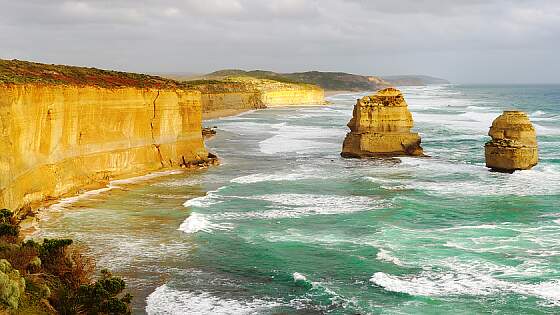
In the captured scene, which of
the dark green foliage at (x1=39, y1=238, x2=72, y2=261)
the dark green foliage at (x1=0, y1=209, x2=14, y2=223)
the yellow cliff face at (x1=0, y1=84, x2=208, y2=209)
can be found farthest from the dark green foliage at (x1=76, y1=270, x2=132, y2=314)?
the yellow cliff face at (x1=0, y1=84, x2=208, y2=209)

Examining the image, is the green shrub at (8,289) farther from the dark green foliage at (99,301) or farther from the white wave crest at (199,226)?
the white wave crest at (199,226)

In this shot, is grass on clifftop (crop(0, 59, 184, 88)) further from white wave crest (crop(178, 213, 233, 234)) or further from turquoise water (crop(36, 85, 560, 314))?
white wave crest (crop(178, 213, 233, 234))

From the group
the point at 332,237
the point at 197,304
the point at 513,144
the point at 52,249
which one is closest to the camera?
the point at 197,304

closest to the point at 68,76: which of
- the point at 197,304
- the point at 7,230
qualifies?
the point at 7,230

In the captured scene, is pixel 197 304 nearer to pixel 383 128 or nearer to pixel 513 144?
pixel 513 144

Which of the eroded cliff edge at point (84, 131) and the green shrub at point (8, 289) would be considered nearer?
A: the green shrub at point (8, 289)

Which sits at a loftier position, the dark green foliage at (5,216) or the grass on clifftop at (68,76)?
the grass on clifftop at (68,76)

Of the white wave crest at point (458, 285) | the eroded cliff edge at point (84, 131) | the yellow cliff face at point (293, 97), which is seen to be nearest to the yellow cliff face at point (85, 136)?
the eroded cliff edge at point (84, 131)
